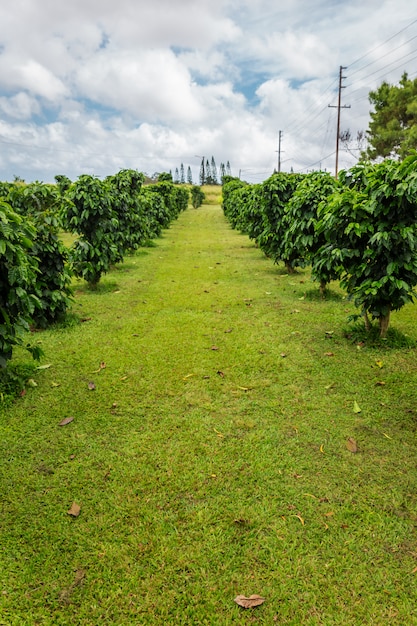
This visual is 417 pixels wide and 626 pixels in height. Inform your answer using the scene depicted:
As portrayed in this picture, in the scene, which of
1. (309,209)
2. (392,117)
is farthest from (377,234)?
(392,117)

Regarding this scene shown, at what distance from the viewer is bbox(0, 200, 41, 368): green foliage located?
10.8ft

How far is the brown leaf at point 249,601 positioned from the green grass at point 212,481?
29mm

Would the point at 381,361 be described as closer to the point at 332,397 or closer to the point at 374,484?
the point at 332,397

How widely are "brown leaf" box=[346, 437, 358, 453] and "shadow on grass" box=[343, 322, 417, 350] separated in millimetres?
2158

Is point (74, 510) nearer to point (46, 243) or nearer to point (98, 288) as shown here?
point (46, 243)

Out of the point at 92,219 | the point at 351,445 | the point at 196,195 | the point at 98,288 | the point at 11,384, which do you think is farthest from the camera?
the point at 196,195

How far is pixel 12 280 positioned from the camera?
3418mm

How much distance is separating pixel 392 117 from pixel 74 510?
38135 mm

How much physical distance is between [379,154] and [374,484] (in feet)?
121

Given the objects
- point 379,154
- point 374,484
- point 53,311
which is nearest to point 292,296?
point 53,311

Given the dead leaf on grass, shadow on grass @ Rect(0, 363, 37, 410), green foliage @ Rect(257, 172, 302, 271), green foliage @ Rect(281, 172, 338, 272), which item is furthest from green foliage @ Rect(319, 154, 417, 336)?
green foliage @ Rect(257, 172, 302, 271)

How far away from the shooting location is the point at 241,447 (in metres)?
3.12

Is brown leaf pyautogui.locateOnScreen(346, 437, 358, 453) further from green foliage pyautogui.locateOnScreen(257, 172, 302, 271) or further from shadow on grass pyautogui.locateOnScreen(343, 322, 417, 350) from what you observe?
green foliage pyautogui.locateOnScreen(257, 172, 302, 271)

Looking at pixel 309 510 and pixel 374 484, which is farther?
pixel 374 484
